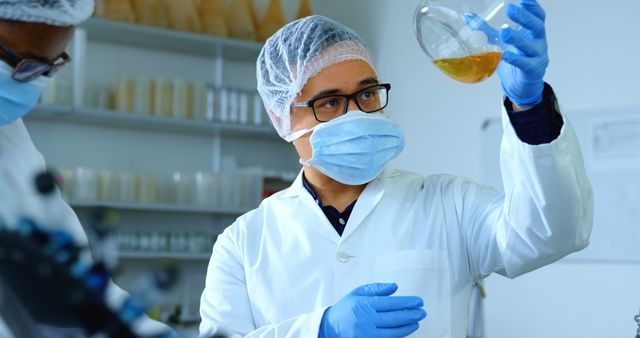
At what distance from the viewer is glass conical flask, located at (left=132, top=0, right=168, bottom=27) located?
12.3 feet

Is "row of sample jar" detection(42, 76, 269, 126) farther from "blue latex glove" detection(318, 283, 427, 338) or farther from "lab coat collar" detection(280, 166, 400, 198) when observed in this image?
"blue latex glove" detection(318, 283, 427, 338)

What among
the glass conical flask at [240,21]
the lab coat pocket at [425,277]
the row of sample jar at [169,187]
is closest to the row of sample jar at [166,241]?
the row of sample jar at [169,187]

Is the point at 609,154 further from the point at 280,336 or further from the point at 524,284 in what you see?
the point at 280,336

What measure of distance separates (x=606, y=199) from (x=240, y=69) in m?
2.07

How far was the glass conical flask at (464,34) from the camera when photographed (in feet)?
3.52

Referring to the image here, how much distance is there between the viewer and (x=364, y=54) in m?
1.51

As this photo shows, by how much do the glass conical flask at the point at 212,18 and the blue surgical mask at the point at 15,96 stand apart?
3.14 meters

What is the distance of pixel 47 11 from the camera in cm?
74

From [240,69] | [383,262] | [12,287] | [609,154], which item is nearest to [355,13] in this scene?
[240,69]

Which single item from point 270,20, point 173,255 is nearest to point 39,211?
point 173,255

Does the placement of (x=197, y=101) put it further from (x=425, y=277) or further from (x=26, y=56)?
(x=26, y=56)

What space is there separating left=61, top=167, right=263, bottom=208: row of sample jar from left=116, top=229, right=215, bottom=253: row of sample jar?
15 centimetres

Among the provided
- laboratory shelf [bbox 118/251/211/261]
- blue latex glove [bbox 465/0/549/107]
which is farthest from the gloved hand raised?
laboratory shelf [bbox 118/251/211/261]

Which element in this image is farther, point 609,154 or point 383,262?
point 609,154
